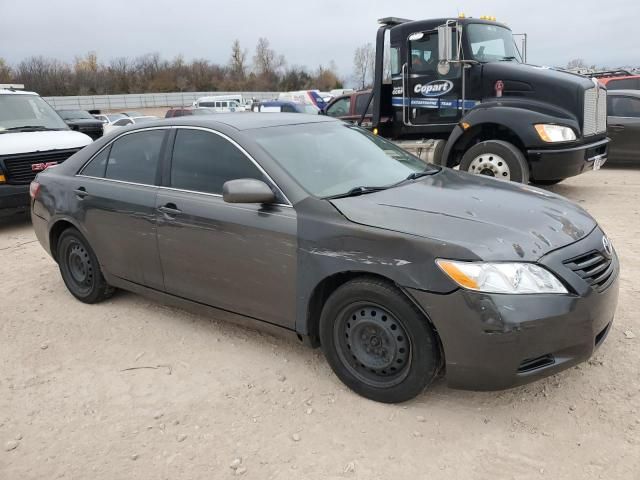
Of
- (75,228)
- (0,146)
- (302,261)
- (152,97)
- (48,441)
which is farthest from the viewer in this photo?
(152,97)

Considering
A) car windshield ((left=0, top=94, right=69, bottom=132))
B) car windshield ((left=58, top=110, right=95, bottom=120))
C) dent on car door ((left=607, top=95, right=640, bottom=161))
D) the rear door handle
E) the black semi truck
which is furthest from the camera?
car windshield ((left=58, top=110, right=95, bottom=120))

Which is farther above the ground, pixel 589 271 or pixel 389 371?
pixel 589 271

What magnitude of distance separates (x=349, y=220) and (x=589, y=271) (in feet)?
4.18

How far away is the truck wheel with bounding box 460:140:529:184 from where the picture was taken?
747 centimetres

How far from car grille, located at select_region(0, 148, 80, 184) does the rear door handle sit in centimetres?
389

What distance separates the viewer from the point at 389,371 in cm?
303

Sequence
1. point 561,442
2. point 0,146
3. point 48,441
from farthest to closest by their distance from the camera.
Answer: point 0,146
point 48,441
point 561,442

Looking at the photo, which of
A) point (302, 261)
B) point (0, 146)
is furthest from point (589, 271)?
point (0, 146)

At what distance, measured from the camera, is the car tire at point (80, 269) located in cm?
464

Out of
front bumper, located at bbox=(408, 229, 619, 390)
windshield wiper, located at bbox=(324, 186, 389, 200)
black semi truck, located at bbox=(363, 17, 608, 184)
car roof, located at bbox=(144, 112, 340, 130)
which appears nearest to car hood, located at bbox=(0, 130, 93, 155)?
car roof, located at bbox=(144, 112, 340, 130)

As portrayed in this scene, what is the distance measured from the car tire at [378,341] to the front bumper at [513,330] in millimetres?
101

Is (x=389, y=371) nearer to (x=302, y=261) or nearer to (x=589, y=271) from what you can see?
(x=302, y=261)

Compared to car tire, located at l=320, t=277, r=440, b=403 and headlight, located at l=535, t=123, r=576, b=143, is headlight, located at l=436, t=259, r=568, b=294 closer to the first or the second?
car tire, located at l=320, t=277, r=440, b=403

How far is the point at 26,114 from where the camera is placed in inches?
348
